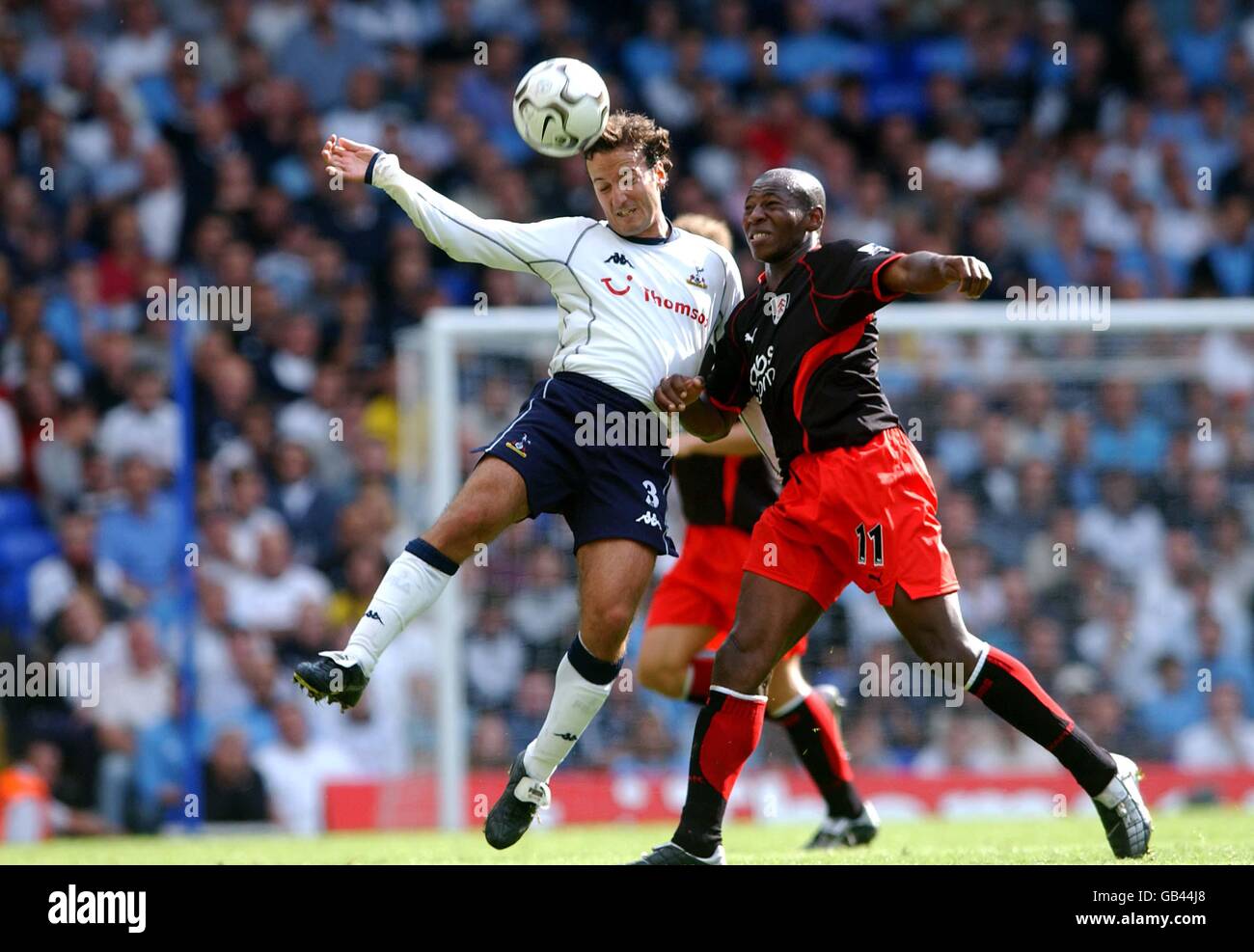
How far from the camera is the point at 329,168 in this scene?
6.29m

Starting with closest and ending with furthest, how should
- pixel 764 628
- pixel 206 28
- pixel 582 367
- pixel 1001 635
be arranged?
pixel 764 628 → pixel 582 367 → pixel 1001 635 → pixel 206 28

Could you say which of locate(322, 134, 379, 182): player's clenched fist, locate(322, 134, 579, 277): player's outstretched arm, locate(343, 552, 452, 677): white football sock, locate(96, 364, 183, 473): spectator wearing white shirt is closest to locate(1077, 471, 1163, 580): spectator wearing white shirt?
locate(322, 134, 579, 277): player's outstretched arm

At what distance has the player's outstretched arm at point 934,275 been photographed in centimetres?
535

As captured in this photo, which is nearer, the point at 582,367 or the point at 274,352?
the point at 582,367

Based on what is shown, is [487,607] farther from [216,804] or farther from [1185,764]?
[1185,764]

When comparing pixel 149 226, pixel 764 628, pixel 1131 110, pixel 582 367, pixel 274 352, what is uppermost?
pixel 1131 110

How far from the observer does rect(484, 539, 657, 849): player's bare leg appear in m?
6.05

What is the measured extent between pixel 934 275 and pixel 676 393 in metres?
1.04

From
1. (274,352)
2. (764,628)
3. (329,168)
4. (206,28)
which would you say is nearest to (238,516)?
(274,352)

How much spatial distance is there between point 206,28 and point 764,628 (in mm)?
10912

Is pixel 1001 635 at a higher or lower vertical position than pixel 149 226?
lower

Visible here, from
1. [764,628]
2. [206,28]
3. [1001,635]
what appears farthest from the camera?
[206,28]

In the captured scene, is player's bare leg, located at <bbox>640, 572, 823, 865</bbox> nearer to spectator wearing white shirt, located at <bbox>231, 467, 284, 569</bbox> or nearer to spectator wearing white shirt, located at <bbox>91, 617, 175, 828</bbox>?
spectator wearing white shirt, located at <bbox>91, 617, 175, 828</bbox>

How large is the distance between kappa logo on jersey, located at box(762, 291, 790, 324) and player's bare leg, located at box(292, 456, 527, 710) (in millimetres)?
1049
